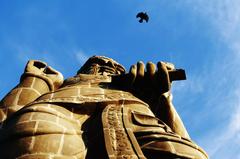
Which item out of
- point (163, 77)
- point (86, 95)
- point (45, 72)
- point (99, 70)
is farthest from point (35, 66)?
point (163, 77)

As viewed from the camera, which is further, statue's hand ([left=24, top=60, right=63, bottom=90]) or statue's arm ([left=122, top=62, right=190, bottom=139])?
statue's hand ([left=24, top=60, right=63, bottom=90])

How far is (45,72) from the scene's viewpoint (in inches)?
386

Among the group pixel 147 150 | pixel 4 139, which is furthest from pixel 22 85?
pixel 147 150

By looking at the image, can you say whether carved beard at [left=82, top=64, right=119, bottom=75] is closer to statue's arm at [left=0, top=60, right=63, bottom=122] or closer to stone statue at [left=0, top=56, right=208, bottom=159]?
stone statue at [left=0, top=56, right=208, bottom=159]

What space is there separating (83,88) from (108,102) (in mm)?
828

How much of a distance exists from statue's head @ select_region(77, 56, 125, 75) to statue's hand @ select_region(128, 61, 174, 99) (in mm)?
1460

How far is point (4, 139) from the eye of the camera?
6379 mm

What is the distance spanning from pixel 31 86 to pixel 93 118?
1814 mm

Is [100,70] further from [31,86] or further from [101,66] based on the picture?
[31,86]

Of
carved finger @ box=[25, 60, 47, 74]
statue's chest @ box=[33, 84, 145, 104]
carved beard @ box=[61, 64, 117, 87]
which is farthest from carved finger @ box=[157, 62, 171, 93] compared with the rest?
carved finger @ box=[25, 60, 47, 74]

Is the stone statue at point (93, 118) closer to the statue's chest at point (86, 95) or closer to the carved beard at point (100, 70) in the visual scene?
the statue's chest at point (86, 95)

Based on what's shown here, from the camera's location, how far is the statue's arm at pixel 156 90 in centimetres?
886

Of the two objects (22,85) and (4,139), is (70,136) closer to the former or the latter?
(4,139)

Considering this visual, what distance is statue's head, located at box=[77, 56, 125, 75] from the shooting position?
10547mm
